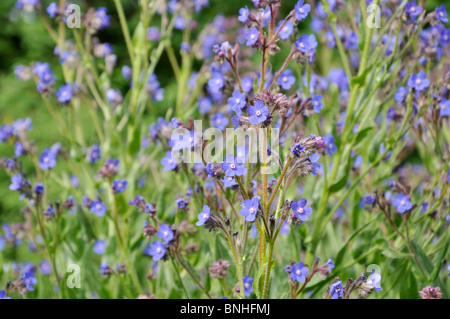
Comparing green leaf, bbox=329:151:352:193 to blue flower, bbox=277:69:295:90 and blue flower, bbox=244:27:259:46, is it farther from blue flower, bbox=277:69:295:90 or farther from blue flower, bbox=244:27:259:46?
blue flower, bbox=244:27:259:46

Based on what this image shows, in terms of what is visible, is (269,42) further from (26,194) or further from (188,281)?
(26,194)

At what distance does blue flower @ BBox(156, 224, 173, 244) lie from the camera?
4.52 ft

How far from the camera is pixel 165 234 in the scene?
1388 mm

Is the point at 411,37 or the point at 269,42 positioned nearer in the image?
the point at 269,42

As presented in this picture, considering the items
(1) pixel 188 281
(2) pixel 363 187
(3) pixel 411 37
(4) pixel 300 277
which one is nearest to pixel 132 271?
(1) pixel 188 281

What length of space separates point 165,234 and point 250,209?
416 mm

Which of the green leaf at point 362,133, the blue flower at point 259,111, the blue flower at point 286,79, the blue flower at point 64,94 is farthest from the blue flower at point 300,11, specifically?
the blue flower at point 64,94

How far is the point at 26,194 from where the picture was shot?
66.2 inches

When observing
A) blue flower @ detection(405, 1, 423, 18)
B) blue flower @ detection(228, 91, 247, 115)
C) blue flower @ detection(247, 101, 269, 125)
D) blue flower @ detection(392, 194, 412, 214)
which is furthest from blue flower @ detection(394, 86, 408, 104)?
blue flower @ detection(247, 101, 269, 125)

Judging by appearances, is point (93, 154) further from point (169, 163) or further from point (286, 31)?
point (286, 31)

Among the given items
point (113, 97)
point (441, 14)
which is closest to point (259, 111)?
point (441, 14)

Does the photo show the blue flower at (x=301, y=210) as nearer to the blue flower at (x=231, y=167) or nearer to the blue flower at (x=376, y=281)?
the blue flower at (x=231, y=167)
